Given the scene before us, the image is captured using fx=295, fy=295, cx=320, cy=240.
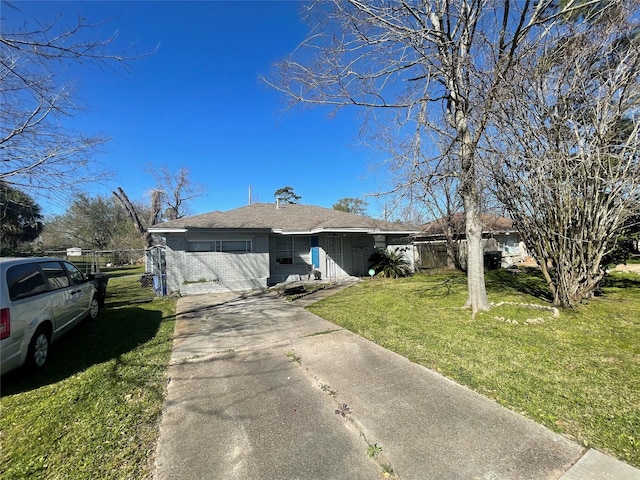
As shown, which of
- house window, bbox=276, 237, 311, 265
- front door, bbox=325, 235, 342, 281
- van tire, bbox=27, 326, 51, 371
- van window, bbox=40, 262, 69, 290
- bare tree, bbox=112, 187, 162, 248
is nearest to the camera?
van tire, bbox=27, 326, 51, 371

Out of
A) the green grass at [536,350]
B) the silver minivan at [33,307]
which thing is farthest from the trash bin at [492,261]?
the silver minivan at [33,307]

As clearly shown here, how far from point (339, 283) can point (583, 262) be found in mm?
8342

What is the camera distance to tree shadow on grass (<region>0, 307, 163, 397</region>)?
13.2 feet

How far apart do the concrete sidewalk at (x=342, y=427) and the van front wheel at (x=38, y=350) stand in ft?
5.91

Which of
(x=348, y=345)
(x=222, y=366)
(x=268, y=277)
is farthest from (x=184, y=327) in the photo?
(x=268, y=277)

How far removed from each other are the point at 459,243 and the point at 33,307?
18.7 metres

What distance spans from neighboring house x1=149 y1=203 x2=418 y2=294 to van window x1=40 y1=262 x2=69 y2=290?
5549mm

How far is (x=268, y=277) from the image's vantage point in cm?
1262

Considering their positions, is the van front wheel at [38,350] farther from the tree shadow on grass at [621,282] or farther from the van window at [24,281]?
the tree shadow on grass at [621,282]

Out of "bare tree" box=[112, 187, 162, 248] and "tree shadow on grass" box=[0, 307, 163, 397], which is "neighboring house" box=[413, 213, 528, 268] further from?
"bare tree" box=[112, 187, 162, 248]

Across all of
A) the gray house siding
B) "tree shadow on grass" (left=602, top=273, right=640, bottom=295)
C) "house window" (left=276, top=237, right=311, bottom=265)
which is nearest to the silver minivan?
the gray house siding

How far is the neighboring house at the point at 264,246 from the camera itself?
11.4 m

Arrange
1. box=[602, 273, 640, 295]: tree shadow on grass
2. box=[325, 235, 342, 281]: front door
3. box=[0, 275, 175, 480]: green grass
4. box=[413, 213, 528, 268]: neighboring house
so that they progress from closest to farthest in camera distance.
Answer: box=[0, 275, 175, 480]: green grass
box=[602, 273, 640, 295]: tree shadow on grass
box=[325, 235, 342, 281]: front door
box=[413, 213, 528, 268]: neighboring house

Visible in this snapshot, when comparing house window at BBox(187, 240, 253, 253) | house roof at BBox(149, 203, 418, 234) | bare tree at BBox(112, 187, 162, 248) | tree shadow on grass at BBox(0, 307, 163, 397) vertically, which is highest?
bare tree at BBox(112, 187, 162, 248)
